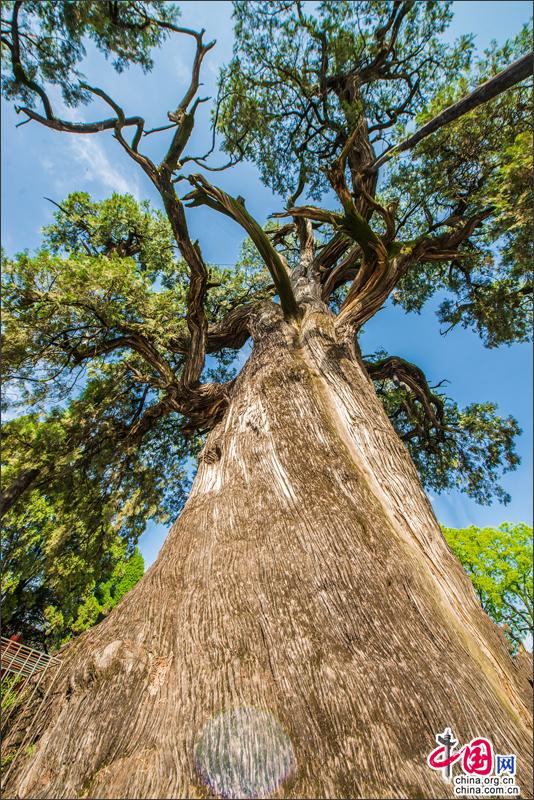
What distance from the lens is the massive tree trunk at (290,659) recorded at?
1.41m

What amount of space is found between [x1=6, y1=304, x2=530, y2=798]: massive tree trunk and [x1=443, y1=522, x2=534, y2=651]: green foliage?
60.1 ft

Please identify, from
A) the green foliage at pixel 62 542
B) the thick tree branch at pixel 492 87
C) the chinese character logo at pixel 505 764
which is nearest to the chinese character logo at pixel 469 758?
the chinese character logo at pixel 505 764

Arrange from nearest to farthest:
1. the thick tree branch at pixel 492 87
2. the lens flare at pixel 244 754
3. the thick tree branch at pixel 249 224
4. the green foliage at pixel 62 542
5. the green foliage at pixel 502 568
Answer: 1. the lens flare at pixel 244 754
2. the thick tree branch at pixel 492 87
3. the thick tree branch at pixel 249 224
4. the green foliage at pixel 62 542
5. the green foliage at pixel 502 568

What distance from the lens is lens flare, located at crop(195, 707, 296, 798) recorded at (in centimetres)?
135

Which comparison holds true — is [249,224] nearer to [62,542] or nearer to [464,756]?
[464,756]

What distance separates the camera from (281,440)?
296 centimetres

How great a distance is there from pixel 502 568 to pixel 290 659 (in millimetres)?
20411

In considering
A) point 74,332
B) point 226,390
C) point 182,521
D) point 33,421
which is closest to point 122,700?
point 182,521

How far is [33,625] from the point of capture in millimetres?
11922

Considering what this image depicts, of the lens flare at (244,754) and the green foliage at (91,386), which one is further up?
the green foliage at (91,386)

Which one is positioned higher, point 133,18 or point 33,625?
point 133,18

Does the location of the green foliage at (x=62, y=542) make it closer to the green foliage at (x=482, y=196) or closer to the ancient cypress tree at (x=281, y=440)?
the ancient cypress tree at (x=281, y=440)

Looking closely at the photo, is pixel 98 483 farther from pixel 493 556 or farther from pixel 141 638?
pixel 493 556

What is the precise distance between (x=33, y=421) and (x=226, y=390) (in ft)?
9.32
